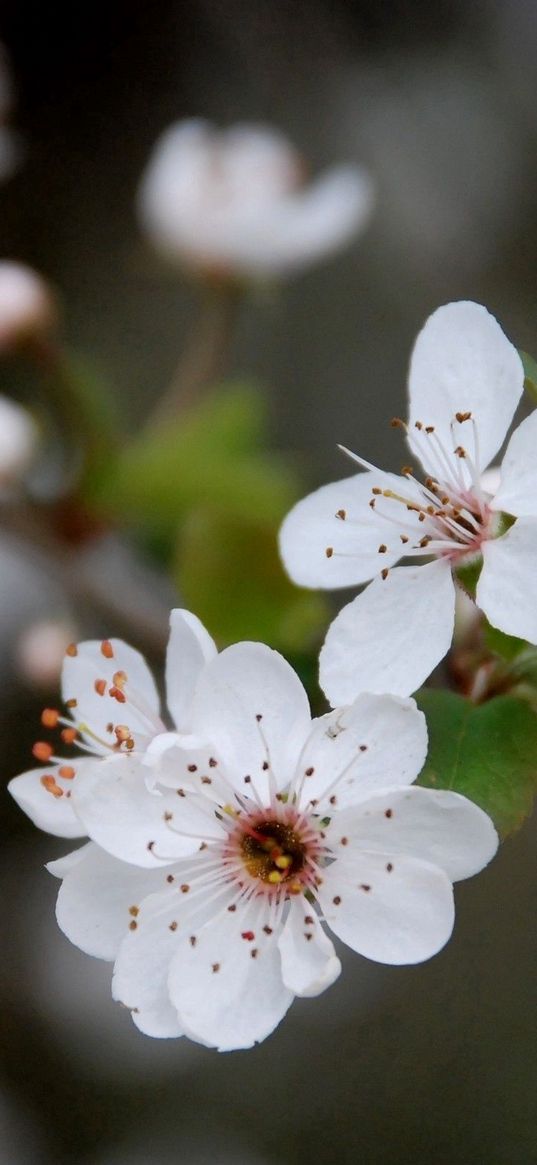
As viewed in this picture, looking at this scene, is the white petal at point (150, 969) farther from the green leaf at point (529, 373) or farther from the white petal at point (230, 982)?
the green leaf at point (529, 373)

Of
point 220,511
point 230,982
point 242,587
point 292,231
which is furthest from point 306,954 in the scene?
point 292,231

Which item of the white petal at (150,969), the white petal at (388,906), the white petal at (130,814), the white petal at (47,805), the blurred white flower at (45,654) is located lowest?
the blurred white flower at (45,654)

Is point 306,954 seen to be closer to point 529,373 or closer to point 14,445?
point 529,373

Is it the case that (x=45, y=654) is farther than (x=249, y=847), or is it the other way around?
(x=45, y=654)

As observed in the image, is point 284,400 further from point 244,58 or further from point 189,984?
point 189,984

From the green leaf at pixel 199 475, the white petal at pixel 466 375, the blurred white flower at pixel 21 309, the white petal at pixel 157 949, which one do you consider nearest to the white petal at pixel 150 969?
the white petal at pixel 157 949

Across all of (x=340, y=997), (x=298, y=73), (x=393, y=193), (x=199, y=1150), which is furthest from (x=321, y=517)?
(x=298, y=73)

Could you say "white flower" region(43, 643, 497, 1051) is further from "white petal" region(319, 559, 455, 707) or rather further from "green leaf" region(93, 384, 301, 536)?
"green leaf" region(93, 384, 301, 536)
